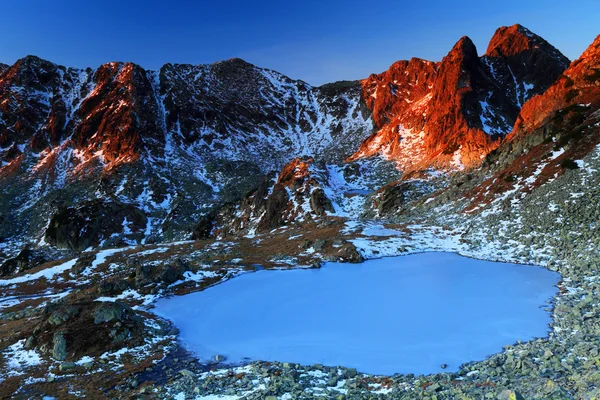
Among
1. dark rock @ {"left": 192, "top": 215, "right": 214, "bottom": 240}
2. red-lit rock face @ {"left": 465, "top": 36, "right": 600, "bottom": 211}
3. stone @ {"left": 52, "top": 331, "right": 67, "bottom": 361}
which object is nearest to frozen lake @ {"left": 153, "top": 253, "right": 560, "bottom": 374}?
stone @ {"left": 52, "top": 331, "right": 67, "bottom": 361}

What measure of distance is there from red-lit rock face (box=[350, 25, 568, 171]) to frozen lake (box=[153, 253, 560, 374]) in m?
51.1

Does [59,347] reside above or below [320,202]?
below

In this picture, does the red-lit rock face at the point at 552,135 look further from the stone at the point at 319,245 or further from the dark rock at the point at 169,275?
the dark rock at the point at 169,275

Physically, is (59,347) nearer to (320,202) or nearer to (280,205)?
(320,202)

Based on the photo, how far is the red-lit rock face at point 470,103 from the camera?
3221 inches

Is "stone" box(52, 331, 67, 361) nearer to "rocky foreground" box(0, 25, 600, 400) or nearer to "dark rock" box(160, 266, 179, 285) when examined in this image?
"rocky foreground" box(0, 25, 600, 400)

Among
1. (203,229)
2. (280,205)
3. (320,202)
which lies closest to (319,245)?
(320,202)

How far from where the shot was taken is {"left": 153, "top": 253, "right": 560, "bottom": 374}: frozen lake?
16391mm

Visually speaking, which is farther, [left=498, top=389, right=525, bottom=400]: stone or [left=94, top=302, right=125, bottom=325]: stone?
[left=94, top=302, right=125, bottom=325]: stone

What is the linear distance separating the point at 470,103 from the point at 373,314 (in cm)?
8844

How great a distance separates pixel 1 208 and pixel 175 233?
6951 centimetres

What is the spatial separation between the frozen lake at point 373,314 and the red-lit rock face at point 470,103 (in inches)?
2011

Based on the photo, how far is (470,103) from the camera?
93.0 meters

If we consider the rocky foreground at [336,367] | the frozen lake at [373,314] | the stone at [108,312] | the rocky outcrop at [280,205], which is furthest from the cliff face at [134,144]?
the stone at [108,312]
